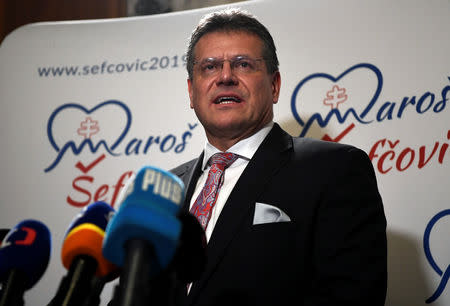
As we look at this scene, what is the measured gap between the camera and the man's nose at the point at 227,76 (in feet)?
5.06

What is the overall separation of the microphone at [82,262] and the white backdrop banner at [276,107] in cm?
126

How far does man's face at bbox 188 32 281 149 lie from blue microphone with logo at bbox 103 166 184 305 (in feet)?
3.11

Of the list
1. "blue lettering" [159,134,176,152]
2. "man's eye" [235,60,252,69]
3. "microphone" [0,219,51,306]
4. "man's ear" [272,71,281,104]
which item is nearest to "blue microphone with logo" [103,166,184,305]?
"microphone" [0,219,51,306]

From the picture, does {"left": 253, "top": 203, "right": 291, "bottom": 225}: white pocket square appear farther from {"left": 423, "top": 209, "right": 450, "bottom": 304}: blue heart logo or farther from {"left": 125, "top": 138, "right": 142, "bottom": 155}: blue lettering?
{"left": 125, "top": 138, "right": 142, "bottom": 155}: blue lettering

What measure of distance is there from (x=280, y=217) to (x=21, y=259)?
0.70 meters

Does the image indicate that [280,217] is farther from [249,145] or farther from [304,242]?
[249,145]

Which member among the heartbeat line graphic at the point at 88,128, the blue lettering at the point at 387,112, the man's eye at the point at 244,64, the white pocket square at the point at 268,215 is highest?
the man's eye at the point at 244,64

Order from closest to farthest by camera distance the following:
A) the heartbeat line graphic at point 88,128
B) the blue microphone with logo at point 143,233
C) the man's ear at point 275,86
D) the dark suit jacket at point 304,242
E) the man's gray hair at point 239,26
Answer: the blue microphone with logo at point 143,233 → the dark suit jacket at point 304,242 → the man's gray hair at point 239,26 → the man's ear at point 275,86 → the heartbeat line graphic at point 88,128

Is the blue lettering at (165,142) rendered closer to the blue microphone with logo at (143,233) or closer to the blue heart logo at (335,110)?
the blue heart logo at (335,110)

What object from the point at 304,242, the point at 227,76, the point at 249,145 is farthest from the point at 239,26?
the point at 304,242

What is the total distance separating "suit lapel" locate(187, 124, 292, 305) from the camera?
1206 millimetres

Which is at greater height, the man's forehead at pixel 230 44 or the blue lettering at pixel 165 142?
the man's forehead at pixel 230 44

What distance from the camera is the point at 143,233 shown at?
1.84 feet

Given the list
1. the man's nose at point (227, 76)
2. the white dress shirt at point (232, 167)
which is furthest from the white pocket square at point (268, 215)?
the man's nose at point (227, 76)
